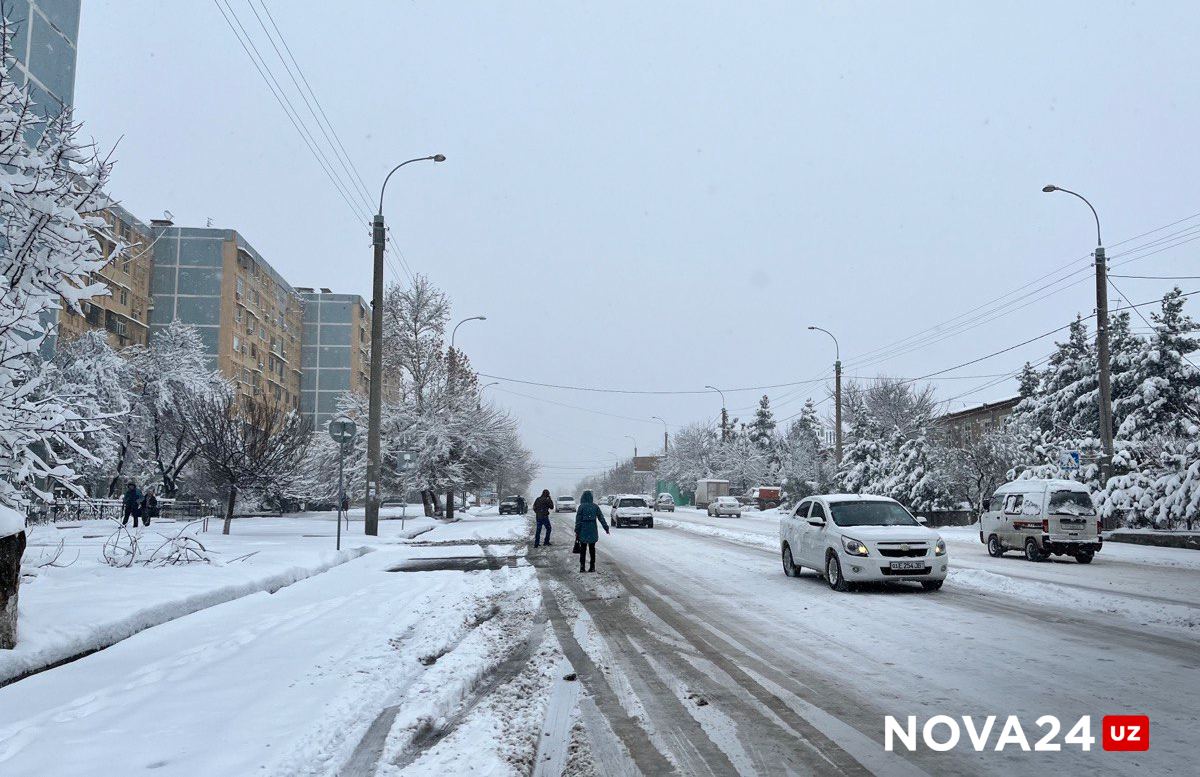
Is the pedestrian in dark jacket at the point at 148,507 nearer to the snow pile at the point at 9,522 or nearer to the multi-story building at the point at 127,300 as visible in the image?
the snow pile at the point at 9,522

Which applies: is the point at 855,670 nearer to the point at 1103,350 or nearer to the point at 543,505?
the point at 543,505

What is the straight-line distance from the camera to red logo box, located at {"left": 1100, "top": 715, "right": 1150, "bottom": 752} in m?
5.12

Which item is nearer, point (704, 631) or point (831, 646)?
point (831, 646)

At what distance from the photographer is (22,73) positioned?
2420cm

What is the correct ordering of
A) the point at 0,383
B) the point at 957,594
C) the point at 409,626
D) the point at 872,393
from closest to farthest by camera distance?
1. the point at 0,383
2. the point at 409,626
3. the point at 957,594
4. the point at 872,393

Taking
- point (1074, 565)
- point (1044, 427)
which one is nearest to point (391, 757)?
point (1074, 565)

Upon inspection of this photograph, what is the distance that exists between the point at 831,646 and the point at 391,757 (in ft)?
16.5

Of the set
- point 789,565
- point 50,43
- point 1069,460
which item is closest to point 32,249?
point 789,565

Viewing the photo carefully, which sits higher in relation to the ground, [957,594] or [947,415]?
[947,415]

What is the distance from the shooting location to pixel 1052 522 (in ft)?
67.1

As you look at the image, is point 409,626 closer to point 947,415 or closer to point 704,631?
point 704,631

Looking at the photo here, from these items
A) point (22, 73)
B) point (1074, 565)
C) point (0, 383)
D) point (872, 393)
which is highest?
point (22, 73)

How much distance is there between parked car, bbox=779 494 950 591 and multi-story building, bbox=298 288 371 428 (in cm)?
9617

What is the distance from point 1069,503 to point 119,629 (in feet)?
66.0
